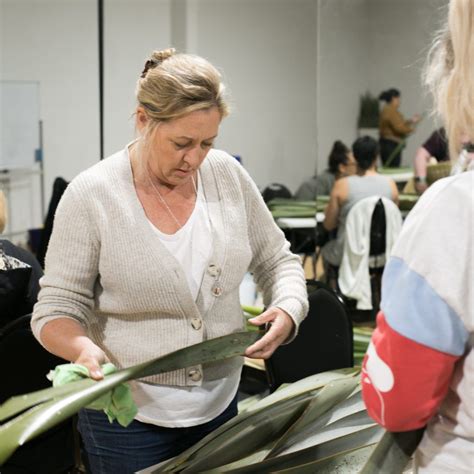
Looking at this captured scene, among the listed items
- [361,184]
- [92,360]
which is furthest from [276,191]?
[92,360]

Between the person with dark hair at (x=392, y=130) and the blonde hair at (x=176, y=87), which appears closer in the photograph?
the blonde hair at (x=176, y=87)

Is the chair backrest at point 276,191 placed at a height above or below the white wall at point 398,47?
below

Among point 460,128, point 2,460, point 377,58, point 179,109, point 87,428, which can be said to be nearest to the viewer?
point 460,128

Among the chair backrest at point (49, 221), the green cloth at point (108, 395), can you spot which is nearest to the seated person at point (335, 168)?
the chair backrest at point (49, 221)

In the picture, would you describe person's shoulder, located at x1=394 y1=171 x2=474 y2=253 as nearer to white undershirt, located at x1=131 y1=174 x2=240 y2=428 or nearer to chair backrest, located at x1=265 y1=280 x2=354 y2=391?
white undershirt, located at x1=131 y1=174 x2=240 y2=428

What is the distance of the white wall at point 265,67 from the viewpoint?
4.83 metres

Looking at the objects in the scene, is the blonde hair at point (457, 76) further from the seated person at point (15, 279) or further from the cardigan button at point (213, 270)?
the seated person at point (15, 279)

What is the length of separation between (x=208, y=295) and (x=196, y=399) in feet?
0.72

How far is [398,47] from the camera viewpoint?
4754mm

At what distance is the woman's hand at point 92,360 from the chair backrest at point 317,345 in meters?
1.07

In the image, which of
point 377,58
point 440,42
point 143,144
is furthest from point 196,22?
point 440,42

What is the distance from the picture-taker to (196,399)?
1.69 meters

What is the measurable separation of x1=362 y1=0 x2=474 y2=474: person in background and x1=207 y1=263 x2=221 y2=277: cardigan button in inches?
26.7

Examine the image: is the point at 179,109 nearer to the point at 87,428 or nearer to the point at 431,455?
the point at 87,428
